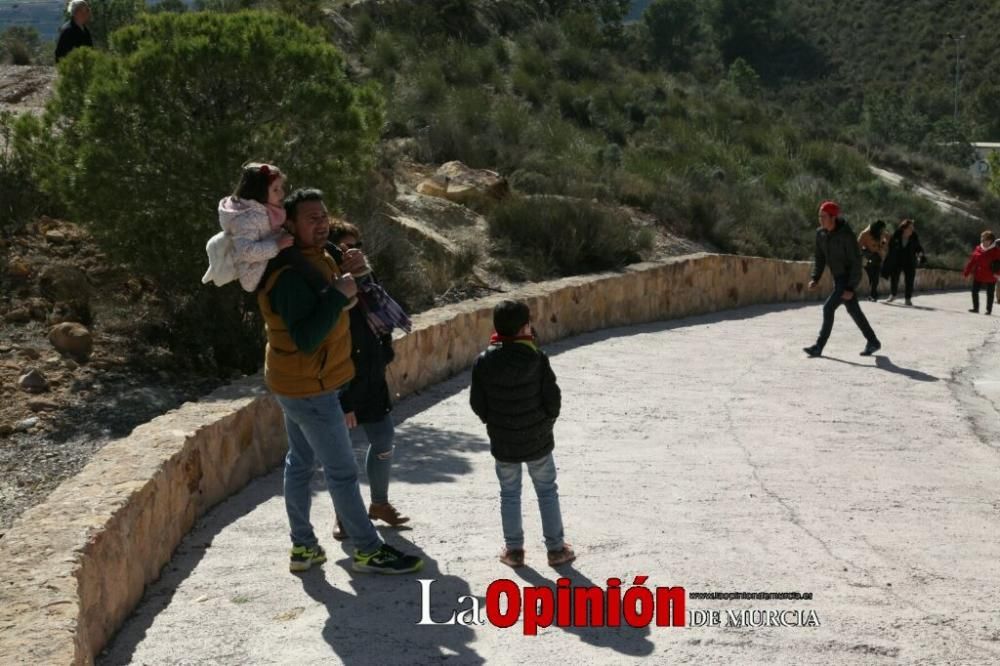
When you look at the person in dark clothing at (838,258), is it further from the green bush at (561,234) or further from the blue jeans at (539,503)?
Answer: the blue jeans at (539,503)

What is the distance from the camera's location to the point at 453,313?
1149cm

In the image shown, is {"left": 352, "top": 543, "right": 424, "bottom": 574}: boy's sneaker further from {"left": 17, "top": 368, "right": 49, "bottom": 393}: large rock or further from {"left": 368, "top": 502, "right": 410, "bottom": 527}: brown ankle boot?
{"left": 17, "top": 368, "right": 49, "bottom": 393}: large rock

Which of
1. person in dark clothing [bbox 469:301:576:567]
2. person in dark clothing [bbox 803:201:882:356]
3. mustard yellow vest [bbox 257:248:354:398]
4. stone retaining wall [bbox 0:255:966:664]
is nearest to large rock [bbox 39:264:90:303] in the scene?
stone retaining wall [bbox 0:255:966:664]

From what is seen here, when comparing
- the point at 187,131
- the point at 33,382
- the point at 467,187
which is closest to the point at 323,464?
the point at 33,382

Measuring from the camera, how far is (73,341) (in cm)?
977

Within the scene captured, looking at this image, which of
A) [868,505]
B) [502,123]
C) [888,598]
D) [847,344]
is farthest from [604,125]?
[888,598]

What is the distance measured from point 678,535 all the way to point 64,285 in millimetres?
6142

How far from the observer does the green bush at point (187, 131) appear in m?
10.0

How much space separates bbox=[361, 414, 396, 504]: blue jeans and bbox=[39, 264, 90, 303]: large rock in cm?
478

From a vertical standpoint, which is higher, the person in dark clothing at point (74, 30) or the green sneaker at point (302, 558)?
the person in dark clothing at point (74, 30)

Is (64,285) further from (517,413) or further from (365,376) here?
(517,413)

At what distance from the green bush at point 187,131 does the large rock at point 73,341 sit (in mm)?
769

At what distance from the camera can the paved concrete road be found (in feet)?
16.8

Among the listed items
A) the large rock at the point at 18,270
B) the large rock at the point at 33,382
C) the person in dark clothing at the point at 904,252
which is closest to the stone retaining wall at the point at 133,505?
the large rock at the point at 33,382
